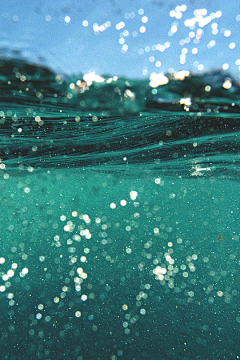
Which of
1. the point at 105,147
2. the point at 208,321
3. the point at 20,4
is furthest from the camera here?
the point at 208,321

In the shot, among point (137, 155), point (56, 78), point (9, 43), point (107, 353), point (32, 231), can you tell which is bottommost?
point (107, 353)

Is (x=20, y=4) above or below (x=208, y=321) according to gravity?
above

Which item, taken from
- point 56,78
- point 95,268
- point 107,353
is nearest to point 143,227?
point 95,268

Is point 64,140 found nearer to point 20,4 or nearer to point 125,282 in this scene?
point 20,4

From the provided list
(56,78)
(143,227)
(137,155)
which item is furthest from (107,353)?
(56,78)

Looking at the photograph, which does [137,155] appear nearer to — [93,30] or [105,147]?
[105,147]

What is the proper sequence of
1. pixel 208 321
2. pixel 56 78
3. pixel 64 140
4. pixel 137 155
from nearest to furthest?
pixel 56 78, pixel 64 140, pixel 137 155, pixel 208 321

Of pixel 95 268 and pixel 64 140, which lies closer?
pixel 64 140

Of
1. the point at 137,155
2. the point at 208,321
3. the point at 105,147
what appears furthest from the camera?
the point at 208,321

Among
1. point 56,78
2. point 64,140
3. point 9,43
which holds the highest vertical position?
point 9,43
